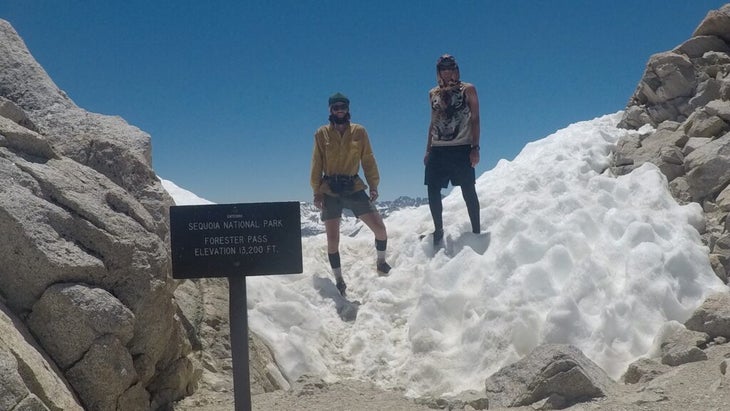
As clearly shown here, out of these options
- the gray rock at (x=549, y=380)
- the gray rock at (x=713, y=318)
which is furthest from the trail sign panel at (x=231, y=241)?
the gray rock at (x=713, y=318)

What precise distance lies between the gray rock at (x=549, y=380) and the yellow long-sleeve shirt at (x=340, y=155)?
4.35m

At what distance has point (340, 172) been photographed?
1034cm

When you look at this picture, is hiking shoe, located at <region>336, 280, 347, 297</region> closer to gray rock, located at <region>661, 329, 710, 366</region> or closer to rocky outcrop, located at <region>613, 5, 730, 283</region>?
gray rock, located at <region>661, 329, 710, 366</region>

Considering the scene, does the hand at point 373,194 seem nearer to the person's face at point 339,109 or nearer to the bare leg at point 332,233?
the bare leg at point 332,233

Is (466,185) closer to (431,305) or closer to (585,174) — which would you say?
(431,305)

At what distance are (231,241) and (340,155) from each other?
4786 mm

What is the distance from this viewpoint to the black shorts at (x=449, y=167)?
1070cm

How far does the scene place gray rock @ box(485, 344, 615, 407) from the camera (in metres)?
6.49

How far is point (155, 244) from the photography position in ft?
20.8

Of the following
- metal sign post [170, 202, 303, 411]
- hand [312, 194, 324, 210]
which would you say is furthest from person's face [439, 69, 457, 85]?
metal sign post [170, 202, 303, 411]

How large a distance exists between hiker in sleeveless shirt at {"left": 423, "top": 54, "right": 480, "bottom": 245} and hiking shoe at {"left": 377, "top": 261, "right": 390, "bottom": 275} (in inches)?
66.7

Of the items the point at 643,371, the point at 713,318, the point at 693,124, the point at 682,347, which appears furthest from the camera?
the point at 693,124

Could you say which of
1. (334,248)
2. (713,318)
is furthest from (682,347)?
(334,248)

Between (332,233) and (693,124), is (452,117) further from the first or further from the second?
(693,124)
